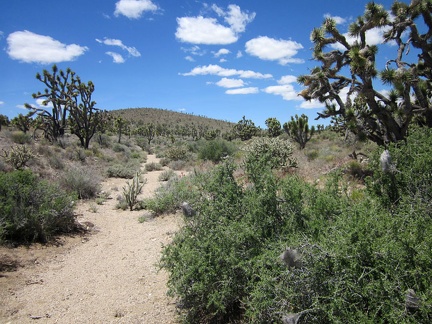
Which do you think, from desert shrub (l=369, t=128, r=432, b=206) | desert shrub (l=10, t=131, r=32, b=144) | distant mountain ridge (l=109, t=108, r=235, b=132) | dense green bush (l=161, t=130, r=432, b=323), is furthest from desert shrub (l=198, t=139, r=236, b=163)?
distant mountain ridge (l=109, t=108, r=235, b=132)

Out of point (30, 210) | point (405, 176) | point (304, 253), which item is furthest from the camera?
point (30, 210)

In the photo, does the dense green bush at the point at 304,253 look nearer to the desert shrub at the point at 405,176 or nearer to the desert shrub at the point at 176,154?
the desert shrub at the point at 405,176

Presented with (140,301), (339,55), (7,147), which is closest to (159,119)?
(7,147)

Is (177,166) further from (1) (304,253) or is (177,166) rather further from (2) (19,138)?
(1) (304,253)

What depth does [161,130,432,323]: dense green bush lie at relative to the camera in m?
2.65

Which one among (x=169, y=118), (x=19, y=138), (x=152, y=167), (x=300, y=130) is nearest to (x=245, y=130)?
(x=300, y=130)

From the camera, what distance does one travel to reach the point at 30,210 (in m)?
7.19

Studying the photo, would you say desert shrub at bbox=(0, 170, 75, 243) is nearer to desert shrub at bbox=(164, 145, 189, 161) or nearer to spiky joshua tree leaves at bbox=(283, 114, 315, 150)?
desert shrub at bbox=(164, 145, 189, 161)

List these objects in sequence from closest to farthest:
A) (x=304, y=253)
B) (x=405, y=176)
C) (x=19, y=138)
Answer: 1. (x=304, y=253)
2. (x=405, y=176)
3. (x=19, y=138)

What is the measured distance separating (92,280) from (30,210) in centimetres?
274

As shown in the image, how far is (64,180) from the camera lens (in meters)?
11.9

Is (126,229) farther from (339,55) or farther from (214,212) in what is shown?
(339,55)

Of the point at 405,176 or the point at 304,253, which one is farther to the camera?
the point at 405,176

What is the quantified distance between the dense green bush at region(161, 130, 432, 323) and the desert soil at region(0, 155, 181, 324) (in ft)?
3.50
